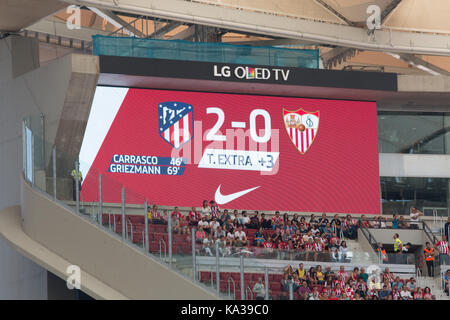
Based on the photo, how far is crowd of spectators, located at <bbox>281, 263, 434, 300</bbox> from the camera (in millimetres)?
20906

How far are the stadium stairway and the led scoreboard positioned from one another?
303 inches

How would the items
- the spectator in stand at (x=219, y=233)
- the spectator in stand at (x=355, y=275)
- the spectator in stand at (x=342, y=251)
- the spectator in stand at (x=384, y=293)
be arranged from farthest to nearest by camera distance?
the spectator in stand at (x=219, y=233)
the spectator in stand at (x=342, y=251)
the spectator in stand at (x=355, y=275)
the spectator in stand at (x=384, y=293)

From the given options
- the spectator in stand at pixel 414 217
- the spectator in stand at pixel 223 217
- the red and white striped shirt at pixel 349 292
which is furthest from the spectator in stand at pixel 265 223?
the red and white striped shirt at pixel 349 292

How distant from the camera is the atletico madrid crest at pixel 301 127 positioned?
31.8 metres

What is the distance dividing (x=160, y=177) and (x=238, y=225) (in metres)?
4.02

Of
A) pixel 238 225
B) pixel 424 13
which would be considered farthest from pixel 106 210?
pixel 424 13

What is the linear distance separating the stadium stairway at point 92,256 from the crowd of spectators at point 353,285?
8.83 feet

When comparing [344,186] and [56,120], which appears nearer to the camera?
[56,120]

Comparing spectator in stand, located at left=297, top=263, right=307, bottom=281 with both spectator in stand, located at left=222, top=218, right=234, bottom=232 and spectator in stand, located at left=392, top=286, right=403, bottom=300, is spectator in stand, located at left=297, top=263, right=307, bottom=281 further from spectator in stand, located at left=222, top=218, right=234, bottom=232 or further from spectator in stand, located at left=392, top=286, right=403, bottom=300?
spectator in stand, located at left=222, top=218, right=234, bottom=232

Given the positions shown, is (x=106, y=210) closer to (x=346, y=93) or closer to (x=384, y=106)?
(x=346, y=93)

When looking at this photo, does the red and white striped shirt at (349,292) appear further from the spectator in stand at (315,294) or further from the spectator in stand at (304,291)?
the spectator in stand at (315,294)

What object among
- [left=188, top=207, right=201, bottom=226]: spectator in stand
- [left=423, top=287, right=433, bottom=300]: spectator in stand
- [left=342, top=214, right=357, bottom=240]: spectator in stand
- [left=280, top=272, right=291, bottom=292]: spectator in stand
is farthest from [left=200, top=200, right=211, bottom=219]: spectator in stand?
[left=280, top=272, right=291, bottom=292]: spectator in stand

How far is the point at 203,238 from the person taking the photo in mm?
19797

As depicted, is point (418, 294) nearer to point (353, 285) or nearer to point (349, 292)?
point (353, 285)
